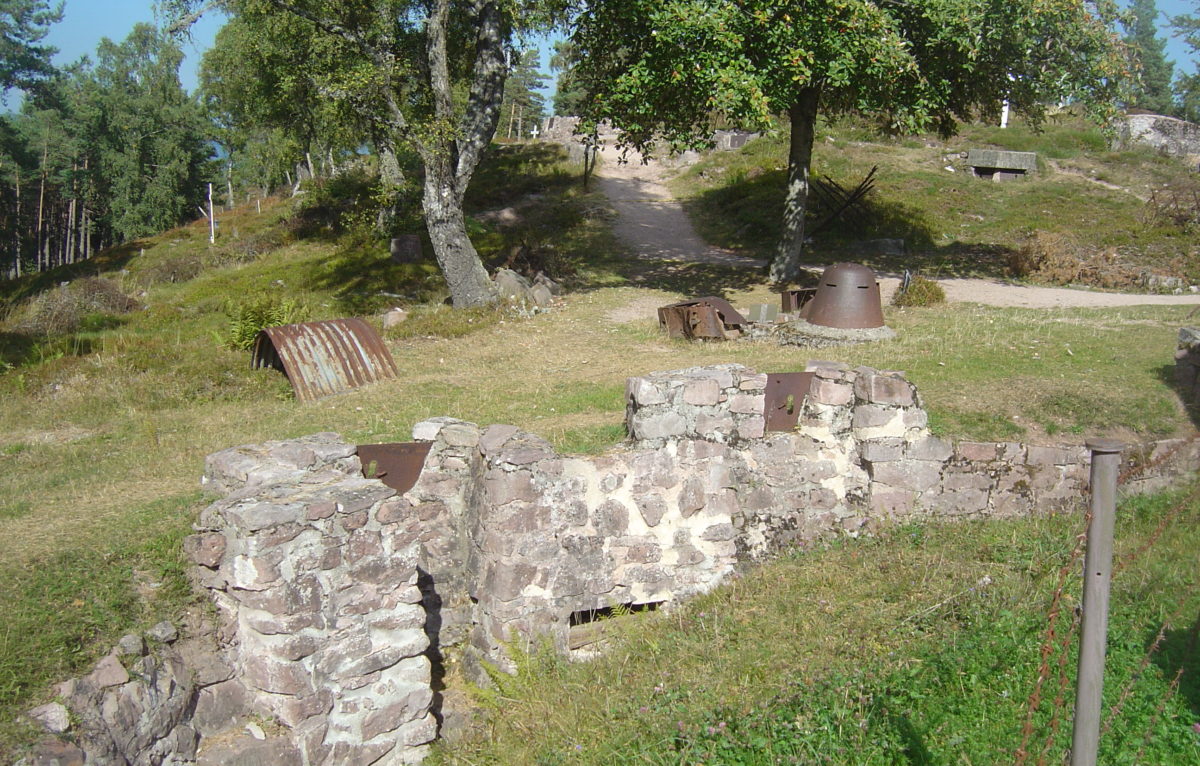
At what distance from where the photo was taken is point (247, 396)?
36.9 feet

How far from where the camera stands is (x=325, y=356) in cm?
1165

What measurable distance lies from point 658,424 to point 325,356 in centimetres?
595

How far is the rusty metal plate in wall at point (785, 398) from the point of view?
7730mm

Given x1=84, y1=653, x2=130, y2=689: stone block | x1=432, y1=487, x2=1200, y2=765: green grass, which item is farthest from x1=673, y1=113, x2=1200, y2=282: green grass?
x1=84, y1=653, x2=130, y2=689: stone block

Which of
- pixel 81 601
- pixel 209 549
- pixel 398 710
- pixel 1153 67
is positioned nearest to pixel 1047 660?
pixel 398 710

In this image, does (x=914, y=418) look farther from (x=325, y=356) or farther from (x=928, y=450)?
(x=325, y=356)

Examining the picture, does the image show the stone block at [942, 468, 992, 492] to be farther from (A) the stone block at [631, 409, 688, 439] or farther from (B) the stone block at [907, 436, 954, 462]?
(A) the stone block at [631, 409, 688, 439]

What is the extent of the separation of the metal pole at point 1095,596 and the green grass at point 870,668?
1.62m

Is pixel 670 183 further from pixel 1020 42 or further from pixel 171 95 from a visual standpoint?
pixel 171 95

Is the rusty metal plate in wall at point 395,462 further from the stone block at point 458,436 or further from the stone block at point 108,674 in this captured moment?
the stone block at point 108,674

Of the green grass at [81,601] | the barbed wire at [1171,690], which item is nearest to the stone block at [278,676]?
the green grass at [81,601]

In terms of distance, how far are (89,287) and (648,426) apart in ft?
55.8

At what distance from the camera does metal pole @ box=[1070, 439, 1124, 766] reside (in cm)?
300

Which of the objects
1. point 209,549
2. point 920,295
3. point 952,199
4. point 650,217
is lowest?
point 209,549
